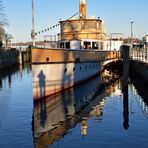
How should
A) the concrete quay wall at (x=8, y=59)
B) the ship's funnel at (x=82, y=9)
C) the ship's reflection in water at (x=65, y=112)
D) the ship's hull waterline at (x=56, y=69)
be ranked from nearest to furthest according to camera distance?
the ship's reflection in water at (x=65, y=112) < the ship's hull waterline at (x=56, y=69) < the ship's funnel at (x=82, y=9) < the concrete quay wall at (x=8, y=59)

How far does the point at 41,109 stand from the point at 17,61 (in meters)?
58.7

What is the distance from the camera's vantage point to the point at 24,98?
25.2m

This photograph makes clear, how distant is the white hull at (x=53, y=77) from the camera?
22.4m

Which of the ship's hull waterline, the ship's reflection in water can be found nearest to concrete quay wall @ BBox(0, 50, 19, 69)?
the ship's hull waterline

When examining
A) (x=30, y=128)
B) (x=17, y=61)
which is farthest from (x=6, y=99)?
(x=17, y=61)

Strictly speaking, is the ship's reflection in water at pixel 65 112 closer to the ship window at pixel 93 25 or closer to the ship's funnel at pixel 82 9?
the ship window at pixel 93 25

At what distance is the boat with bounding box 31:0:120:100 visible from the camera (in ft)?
74.4

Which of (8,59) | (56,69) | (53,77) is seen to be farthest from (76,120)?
(8,59)

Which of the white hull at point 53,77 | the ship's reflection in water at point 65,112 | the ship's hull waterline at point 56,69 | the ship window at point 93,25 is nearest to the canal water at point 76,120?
the ship's reflection in water at point 65,112

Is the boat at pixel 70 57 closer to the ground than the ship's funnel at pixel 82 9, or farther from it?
closer to the ground

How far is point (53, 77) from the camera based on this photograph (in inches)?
941

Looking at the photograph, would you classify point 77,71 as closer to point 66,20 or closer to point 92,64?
point 92,64

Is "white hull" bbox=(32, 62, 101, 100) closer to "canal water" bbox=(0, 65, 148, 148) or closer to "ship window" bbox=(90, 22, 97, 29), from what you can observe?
"canal water" bbox=(0, 65, 148, 148)

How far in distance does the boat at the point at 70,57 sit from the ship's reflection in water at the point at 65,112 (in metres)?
0.80
